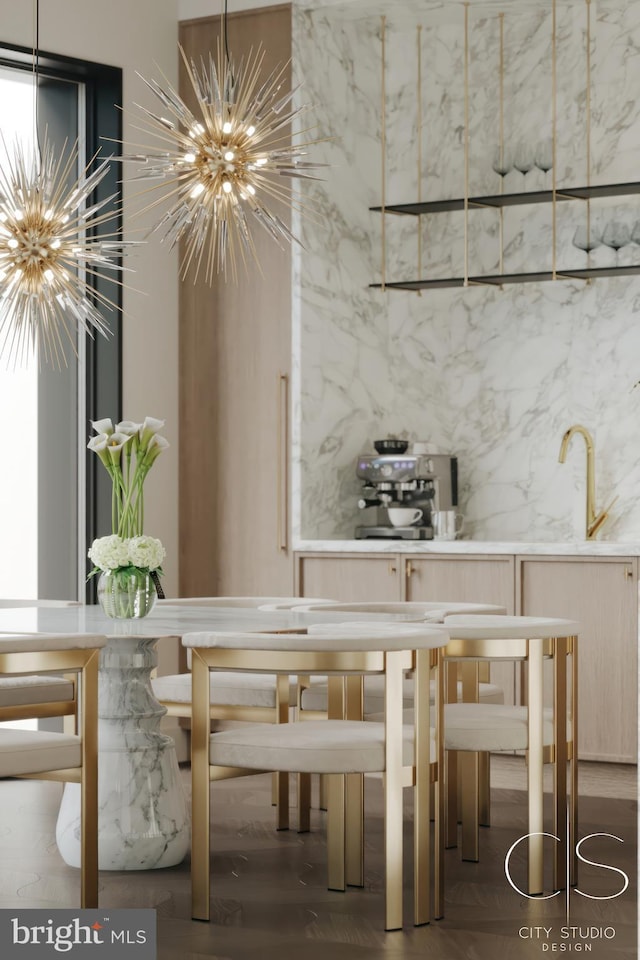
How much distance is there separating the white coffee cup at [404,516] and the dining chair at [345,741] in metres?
2.51

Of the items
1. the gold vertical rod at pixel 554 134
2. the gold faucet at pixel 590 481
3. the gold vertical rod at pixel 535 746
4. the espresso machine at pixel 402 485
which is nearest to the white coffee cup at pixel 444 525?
the espresso machine at pixel 402 485

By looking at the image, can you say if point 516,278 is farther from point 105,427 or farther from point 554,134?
point 105,427

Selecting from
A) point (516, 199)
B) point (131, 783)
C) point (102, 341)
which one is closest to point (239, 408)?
point (102, 341)

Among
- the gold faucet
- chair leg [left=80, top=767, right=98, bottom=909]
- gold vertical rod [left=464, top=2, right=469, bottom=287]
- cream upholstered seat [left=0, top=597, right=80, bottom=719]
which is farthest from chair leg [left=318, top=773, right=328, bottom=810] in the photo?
gold vertical rod [left=464, top=2, right=469, bottom=287]

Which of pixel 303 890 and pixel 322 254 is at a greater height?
pixel 322 254

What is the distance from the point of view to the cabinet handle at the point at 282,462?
5.87 meters

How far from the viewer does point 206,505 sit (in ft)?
19.8

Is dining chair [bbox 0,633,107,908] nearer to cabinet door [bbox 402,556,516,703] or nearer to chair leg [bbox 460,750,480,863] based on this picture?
chair leg [bbox 460,750,480,863]

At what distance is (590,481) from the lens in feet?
19.0

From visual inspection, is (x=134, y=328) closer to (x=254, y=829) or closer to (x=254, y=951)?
(x=254, y=829)

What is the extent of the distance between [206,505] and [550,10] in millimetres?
2570

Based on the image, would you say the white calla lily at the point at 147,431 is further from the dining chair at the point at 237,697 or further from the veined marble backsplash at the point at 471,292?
the veined marble backsplash at the point at 471,292

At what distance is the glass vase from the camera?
3936 millimetres

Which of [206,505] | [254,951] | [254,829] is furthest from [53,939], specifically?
[206,505]
